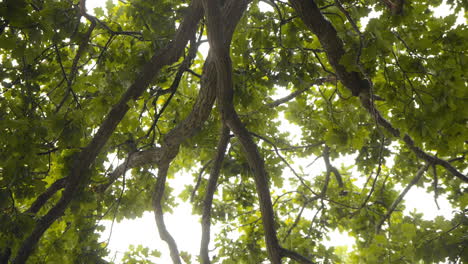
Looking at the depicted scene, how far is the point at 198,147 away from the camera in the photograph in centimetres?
439

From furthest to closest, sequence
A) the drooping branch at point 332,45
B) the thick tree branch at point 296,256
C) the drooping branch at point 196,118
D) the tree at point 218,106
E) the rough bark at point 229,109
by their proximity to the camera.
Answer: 1. the thick tree branch at point 296,256
2. the drooping branch at point 196,118
3. the rough bark at point 229,109
4. the drooping branch at point 332,45
5. the tree at point 218,106

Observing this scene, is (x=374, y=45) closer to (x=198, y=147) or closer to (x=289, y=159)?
(x=198, y=147)

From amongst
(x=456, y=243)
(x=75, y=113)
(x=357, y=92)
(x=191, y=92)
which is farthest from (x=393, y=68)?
(x=191, y=92)

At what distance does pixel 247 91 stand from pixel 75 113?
1611 millimetres

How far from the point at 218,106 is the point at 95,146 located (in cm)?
119

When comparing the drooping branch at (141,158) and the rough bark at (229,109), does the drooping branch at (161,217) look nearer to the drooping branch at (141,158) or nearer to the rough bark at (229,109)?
the drooping branch at (141,158)

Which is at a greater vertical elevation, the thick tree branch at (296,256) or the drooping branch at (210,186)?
the drooping branch at (210,186)

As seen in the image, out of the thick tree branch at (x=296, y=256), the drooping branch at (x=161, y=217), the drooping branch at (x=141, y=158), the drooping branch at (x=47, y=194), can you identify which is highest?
the drooping branch at (x=141, y=158)

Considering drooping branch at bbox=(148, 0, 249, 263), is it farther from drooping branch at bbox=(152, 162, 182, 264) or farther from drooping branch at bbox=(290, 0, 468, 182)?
drooping branch at bbox=(290, 0, 468, 182)

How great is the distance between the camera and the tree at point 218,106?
1.94m

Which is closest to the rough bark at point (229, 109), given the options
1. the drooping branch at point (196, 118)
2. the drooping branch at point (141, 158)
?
the drooping branch at point (196, 118)

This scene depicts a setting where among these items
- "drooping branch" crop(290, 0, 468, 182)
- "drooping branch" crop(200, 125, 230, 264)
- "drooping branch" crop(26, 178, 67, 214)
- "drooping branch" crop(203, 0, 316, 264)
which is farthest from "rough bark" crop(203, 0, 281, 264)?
"drooping branch" crop(26, 178, 67, 214)

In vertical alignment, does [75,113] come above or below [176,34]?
below

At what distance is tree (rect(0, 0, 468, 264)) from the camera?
194 centimetres
